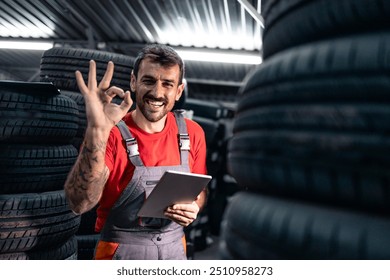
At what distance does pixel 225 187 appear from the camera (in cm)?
469

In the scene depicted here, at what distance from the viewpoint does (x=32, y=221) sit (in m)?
1.93

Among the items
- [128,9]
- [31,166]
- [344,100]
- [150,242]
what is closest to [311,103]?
[344,100]

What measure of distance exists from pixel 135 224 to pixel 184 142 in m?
0.41

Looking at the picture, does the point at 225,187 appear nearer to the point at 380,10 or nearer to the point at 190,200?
the point at 190,200

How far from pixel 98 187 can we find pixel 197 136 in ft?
1.79

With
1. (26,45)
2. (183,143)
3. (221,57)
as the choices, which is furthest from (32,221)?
(26,45)

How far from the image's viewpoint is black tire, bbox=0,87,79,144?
192 centimetres

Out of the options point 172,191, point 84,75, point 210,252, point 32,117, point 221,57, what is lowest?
point 210,252

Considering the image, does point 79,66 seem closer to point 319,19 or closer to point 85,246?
point 85,246

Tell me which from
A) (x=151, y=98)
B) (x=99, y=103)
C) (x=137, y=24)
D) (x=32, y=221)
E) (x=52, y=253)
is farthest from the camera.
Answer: (x=137, y=24)

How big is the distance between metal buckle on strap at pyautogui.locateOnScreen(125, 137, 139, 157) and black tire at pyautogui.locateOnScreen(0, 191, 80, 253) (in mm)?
745

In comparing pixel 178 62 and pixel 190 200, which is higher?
pixel 178 62

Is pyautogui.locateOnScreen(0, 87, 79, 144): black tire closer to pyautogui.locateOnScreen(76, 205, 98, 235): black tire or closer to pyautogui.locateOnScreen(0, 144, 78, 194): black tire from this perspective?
pyautogui.locateOnScreen(0, 144, 78, 194): black tire

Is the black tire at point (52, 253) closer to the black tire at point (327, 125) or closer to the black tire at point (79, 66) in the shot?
the black tire at point (79, 66)
